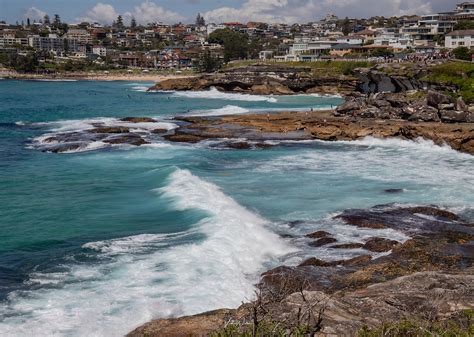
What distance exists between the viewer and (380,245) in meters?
18.0

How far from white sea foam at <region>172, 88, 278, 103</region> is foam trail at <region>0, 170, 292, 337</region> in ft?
204

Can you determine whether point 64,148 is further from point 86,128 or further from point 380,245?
point 380,245

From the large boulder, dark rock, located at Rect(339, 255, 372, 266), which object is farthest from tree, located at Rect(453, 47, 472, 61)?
dark rock, located at Rect(339, 255, 372, 266)

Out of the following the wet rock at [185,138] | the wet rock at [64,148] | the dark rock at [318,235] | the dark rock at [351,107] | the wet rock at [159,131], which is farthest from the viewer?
the dark rock at [351,107]

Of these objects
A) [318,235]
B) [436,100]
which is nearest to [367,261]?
[318,235]

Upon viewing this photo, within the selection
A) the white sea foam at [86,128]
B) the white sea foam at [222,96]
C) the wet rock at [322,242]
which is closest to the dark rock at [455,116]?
the white sea foam at [86,128]

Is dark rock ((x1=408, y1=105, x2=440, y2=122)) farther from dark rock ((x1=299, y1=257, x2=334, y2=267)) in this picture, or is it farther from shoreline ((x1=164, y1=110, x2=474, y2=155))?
dark rock ((x1=299, y1=257, x2=334, y2=267))

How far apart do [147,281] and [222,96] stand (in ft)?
248

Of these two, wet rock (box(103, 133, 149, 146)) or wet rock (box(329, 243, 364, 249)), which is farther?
wet rock (box(103, 133, 149, 146))

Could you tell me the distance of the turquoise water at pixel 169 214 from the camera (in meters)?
14.4

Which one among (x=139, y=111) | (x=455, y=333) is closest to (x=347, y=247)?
(x=455, y=333)

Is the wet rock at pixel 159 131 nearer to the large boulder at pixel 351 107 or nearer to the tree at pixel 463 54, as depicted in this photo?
the large boulder at pixel 351 107

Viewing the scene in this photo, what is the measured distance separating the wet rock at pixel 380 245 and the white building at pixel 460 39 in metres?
90.4

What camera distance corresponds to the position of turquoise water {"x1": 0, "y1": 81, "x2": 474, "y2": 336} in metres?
14.4
